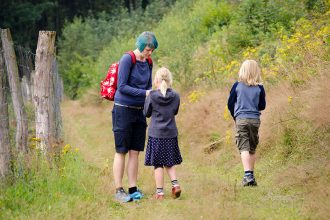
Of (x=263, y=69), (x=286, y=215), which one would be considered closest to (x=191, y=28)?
(x=263, y=69)

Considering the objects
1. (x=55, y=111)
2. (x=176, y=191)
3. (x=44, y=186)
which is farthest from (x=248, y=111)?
(x=55, y=111)

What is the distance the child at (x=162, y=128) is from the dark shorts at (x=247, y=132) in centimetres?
108

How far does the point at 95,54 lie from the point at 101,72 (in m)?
10.4

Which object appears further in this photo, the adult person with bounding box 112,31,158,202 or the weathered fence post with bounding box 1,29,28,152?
the weathered fence post with bounding box 1,29,28,152

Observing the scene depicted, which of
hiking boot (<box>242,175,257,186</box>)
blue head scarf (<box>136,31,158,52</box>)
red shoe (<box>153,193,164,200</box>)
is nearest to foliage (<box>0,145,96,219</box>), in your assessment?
red shoe (<box>153,193,164,200</box>)

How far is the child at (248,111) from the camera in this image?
7.88 m

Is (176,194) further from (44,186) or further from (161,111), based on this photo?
(44,186)

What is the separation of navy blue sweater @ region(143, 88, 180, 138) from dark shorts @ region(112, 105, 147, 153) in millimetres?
143

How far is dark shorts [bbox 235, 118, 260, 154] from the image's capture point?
792cm

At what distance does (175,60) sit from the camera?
49.8 ft

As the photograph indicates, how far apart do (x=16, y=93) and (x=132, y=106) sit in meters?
2.62

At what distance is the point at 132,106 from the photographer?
7.25 m

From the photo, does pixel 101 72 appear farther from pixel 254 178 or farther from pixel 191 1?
pixel 254 178

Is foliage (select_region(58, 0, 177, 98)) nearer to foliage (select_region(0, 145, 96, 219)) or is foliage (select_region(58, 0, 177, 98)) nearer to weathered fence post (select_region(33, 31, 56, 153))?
weathered fence post (select_region(33, 31, 56, 153))
